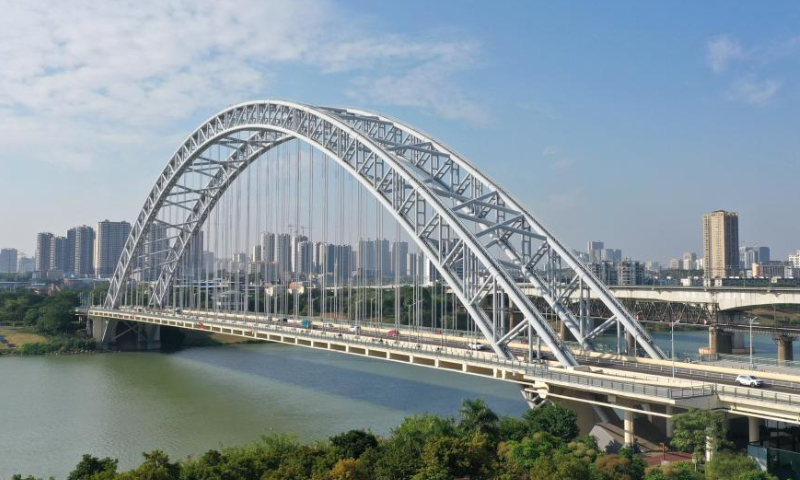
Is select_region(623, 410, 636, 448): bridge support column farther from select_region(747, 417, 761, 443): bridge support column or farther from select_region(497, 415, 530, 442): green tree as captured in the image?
select_region(747, 417, 761, 443): bridge support column

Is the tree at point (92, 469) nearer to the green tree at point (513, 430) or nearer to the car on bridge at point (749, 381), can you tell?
the green tree at point (513, 430)

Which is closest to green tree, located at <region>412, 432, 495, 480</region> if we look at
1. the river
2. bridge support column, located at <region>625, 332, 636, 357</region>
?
the river

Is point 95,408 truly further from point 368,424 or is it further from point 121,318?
point 121,318

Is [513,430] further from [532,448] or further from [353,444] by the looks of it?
[353,444]

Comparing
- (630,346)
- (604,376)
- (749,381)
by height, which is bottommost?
(604,376)

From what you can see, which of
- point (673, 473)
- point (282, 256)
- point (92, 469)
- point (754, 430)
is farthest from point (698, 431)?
point (282, 256)
